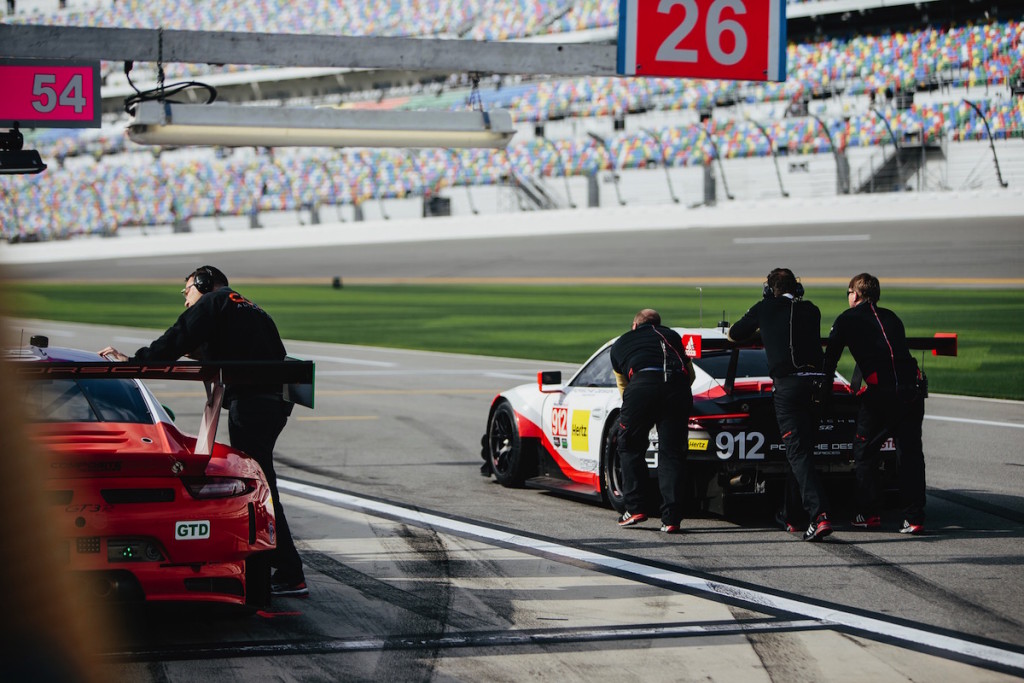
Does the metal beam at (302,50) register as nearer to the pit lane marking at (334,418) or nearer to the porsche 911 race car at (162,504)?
the porsche 911 race car at (162,504)

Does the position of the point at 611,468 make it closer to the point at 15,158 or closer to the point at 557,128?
the point at 15,158

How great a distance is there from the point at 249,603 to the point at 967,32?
3943 cm

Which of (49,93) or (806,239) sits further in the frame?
(806,239)

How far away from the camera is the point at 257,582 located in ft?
18.7

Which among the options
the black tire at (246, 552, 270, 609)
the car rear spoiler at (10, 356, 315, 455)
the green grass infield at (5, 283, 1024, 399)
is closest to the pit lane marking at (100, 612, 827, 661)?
the black tire at (246, 552, 270, 609)

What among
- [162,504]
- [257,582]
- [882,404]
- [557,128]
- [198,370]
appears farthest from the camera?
[557,128]

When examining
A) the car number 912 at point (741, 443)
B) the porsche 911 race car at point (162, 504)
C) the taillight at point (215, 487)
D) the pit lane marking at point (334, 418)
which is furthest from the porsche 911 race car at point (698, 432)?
the pit lane marking at point (334, 418)

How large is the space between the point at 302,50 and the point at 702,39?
273 centimetres

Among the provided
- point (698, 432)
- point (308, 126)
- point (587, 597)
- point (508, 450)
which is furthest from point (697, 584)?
point (308, 126)

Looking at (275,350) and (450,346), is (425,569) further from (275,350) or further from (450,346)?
(450,346)

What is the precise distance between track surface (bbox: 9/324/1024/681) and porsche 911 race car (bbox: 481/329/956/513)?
9.2 inches

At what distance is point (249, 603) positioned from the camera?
5.72 meters

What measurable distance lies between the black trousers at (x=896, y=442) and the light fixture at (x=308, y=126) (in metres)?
3.32

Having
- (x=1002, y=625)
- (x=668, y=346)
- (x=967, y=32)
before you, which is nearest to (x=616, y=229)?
(x=967, y=32)
